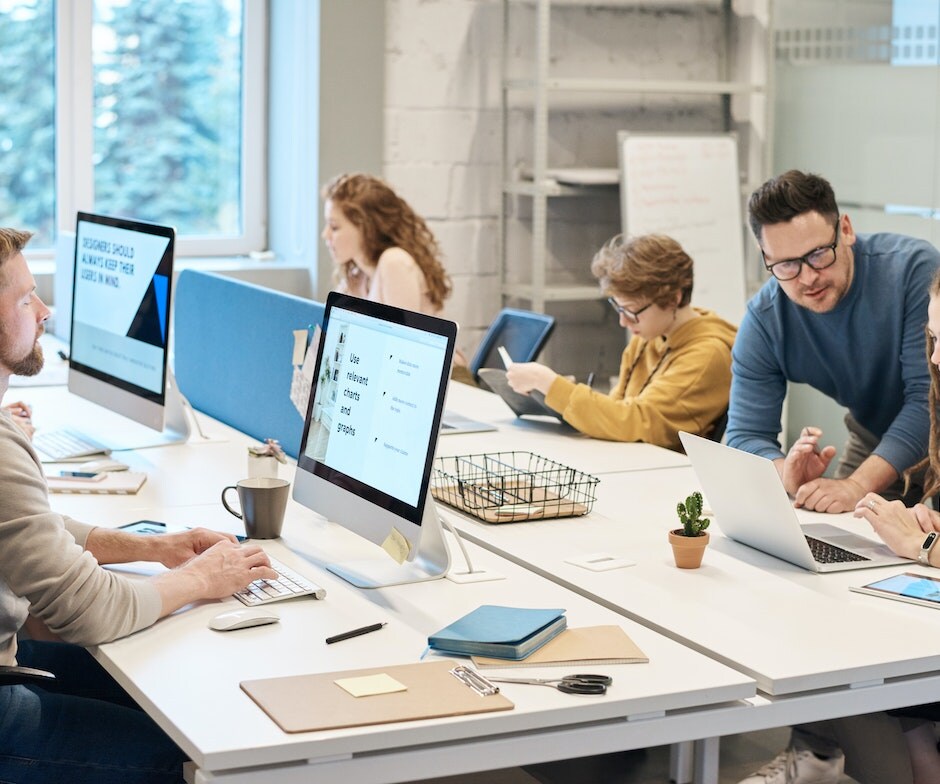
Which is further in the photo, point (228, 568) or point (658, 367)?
point (658, 367)

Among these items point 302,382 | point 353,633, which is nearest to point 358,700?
point 353,633

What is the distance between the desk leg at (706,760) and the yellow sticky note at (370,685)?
0.42 metres

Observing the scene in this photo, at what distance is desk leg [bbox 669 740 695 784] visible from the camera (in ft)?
5.92

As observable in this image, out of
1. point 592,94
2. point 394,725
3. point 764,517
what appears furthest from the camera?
point 592,94

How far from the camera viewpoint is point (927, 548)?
79.8 inches

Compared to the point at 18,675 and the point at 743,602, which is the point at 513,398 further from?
the point at 18,675

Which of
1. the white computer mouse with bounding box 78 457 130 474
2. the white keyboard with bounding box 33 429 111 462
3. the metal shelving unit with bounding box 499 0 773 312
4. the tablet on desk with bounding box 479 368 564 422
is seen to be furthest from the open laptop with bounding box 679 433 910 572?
the metal shelving unit with bounding box 499 0 773 312

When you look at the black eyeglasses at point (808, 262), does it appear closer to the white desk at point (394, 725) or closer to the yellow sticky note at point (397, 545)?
the white desk at point (394, 725)

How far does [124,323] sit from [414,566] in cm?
109

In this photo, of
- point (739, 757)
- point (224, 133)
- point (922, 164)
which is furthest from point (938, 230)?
point (224, 133)

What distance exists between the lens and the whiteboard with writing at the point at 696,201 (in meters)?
4.68

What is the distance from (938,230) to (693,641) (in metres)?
2.70

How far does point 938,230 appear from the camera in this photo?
3.99 metres

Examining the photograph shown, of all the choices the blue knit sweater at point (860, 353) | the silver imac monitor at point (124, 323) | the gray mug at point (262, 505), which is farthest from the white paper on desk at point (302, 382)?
the blue knit sweater at point (860, 353)
